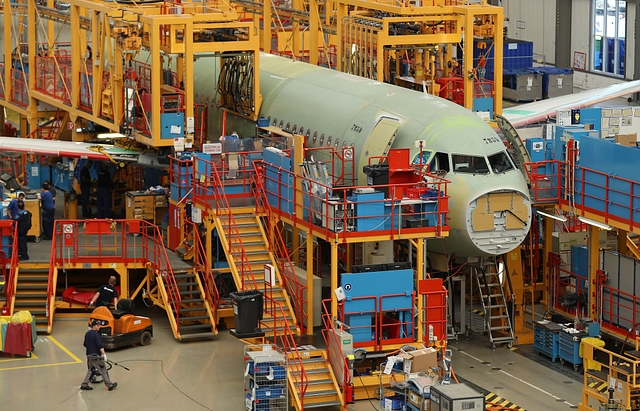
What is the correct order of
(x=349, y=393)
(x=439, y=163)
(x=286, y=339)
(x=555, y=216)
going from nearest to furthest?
(x=349, y=393), (x=286, y=339), (x=439, y=163), (x=555, y=216)

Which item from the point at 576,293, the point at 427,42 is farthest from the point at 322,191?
the point at 427,42

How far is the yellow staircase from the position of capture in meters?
35.9

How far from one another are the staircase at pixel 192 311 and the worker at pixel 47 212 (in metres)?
5.62

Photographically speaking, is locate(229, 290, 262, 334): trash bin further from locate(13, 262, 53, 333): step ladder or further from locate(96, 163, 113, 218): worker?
locate(96, 163, 113, 218): worker

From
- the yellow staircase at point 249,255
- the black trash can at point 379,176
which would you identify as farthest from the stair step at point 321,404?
the black trash can at point 379,176

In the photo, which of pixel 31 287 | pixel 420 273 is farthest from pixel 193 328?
pixel 420 273

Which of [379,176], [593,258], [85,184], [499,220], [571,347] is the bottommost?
[571,347]

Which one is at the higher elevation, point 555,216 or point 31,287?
point 555,216

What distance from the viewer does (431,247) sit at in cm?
3706

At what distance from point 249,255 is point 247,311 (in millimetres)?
2920

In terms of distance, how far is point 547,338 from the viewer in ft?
121

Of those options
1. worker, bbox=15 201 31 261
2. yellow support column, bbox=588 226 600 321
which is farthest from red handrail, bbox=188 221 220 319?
yellow support column, bbox=588 226 600 321

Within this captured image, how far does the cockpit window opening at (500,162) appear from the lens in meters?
35.9

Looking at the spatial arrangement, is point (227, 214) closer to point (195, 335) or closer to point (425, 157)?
point (195, 335)
